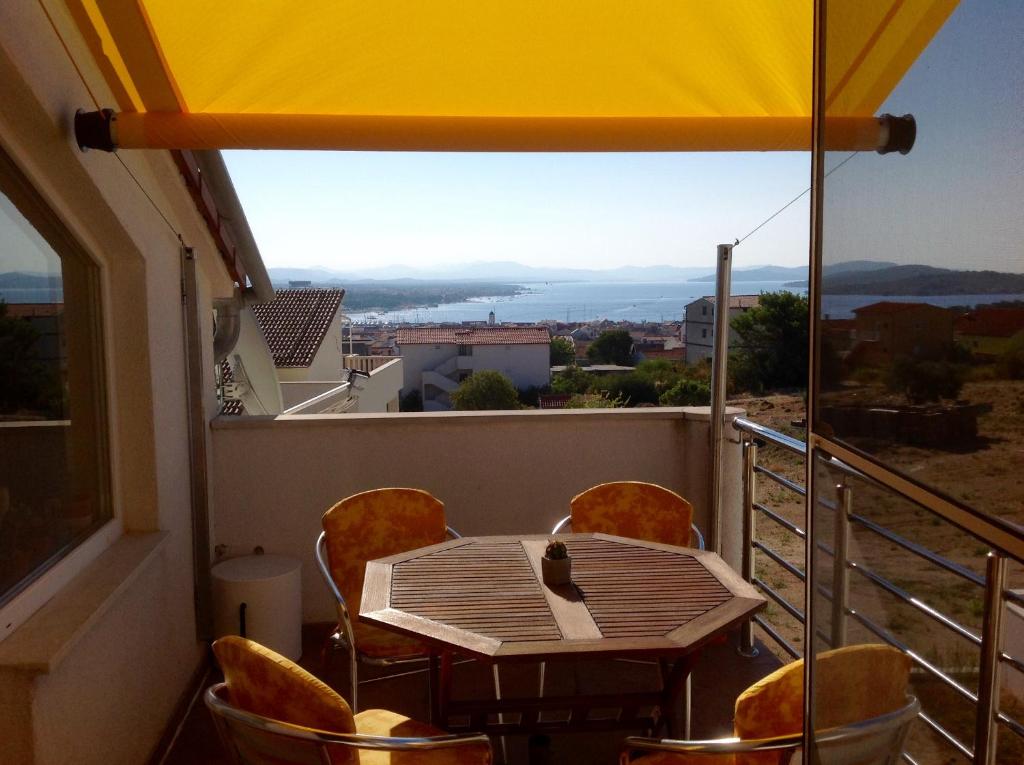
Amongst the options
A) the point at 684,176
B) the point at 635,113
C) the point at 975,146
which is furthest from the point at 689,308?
the point at 684,176

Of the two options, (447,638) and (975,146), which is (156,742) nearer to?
(447,638)

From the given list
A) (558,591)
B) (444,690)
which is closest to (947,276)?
(558,591)

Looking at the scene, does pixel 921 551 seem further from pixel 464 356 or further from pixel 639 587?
pixel 464 356

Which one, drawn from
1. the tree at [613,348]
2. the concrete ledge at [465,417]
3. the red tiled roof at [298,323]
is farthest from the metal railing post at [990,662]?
the red tiled roof at [298,323]

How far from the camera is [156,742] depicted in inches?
127

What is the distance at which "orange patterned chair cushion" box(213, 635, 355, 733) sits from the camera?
1934 millimetres

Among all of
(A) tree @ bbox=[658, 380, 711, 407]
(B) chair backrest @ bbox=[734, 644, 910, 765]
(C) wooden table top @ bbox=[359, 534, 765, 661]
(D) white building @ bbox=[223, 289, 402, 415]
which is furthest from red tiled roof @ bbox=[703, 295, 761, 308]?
(A) tree @ bbox=[658, 380, 711, 407]

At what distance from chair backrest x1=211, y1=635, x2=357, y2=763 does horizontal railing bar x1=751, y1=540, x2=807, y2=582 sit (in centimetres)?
224

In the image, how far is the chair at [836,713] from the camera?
1196 mm

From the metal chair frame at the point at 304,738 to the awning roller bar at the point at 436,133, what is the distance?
5.93ft

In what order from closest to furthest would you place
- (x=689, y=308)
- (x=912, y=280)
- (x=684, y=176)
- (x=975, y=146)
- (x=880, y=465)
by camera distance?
(x=975, y=146) < (x=912, y=280) < (x=880, y=465) < (x=689, y=308) < (x=684, y=176)

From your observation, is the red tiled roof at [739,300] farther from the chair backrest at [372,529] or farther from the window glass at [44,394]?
the window glass at [44,394]

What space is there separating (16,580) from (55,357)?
77 cm

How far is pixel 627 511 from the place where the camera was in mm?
3605
